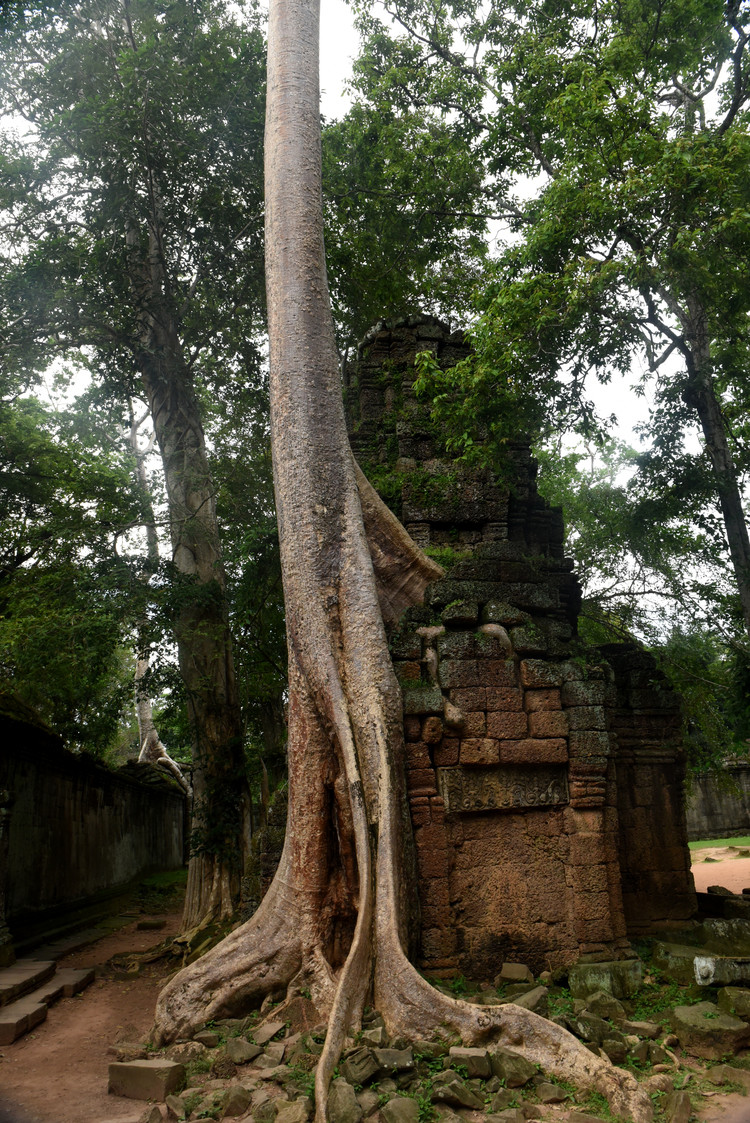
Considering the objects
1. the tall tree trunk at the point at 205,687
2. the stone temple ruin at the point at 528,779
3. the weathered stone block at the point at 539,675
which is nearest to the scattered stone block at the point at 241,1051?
the stone temple ruin at the point at 528,779

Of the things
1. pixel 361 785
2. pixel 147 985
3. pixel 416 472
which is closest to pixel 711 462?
pixel 416 472

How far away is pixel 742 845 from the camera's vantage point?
14977mm

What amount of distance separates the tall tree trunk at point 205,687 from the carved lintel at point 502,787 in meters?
3.32

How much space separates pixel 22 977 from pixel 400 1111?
4.06m

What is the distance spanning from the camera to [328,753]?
15.3 feet

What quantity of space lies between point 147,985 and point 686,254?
7.16 metres

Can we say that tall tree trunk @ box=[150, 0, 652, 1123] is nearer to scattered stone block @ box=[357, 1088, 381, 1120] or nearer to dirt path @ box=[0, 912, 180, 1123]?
scattered stone block @ box=[357, 1088, 381, 1120]

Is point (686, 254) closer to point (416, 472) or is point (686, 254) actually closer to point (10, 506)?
point (416, 472)

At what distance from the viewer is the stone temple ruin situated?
482 cm

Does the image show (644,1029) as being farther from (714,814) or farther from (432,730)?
(714,814)

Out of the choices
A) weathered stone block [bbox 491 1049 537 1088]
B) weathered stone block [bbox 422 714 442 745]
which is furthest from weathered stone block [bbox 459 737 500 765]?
weathered stone block [bbox 491 1049 537 1088]

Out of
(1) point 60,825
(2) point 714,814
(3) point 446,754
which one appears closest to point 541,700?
(3) point 446,754

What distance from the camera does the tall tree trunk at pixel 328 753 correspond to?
3.72m

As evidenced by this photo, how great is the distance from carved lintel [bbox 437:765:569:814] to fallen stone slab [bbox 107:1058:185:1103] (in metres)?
2.05
